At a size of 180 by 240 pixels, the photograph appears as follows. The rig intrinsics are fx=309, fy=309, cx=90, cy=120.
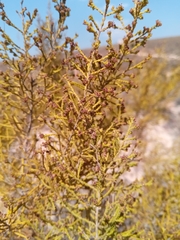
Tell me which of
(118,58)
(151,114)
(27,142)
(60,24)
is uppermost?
(151,114)

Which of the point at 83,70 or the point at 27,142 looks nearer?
the point at 83,70

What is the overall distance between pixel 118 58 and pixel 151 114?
43.4ft

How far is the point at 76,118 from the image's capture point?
3703 millimetres

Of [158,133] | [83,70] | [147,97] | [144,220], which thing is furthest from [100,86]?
[158,133]

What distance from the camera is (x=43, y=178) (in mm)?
3908

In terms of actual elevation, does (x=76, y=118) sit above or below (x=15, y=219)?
above

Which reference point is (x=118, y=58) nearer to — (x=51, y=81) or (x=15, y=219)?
(x=51, y=81)

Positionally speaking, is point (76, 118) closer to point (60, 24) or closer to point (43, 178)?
point (43, 178)

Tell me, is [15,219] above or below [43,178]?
below

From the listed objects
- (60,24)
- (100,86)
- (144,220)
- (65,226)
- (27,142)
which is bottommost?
(65,226)

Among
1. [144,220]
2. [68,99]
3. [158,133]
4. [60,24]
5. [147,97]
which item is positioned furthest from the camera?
[158,133]

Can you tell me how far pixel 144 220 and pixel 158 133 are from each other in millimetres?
14223

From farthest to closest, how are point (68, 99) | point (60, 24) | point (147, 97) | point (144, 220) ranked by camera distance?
point (147, 97) → point (144, 220) → point (60, 24) → point (68, 99)

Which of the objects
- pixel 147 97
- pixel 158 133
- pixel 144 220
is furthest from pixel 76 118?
→ pixel 158 133
